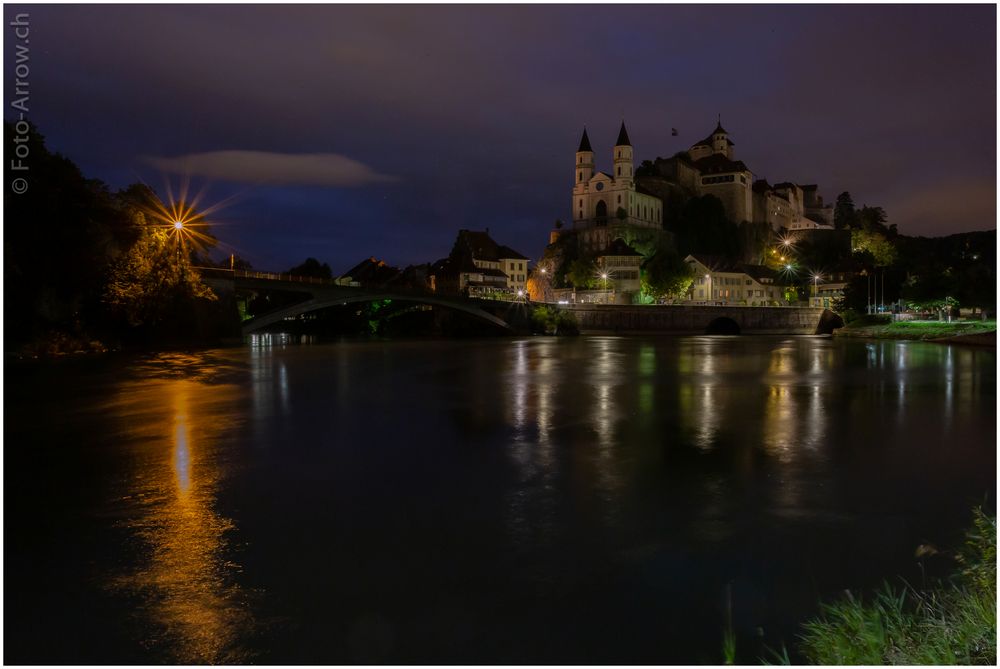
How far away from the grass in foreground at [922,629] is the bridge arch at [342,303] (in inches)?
2144

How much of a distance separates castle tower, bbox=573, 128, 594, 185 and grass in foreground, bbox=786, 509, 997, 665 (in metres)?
127

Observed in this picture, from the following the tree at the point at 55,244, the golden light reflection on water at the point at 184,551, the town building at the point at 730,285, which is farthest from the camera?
the town building at the point at 730,285

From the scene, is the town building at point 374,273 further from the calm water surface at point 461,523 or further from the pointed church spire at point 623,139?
the calm water surface at point 461,523

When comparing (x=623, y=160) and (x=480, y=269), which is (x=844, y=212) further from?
(x=480, y=269)

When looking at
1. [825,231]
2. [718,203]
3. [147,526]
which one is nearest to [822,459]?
[147,526]

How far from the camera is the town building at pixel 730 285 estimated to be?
357 ft

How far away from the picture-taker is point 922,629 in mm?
5504

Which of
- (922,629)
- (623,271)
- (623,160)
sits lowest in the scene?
(922,629)

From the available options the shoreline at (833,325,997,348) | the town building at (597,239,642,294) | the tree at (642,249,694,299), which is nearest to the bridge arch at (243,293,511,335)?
the town building at (597,239,642,294)

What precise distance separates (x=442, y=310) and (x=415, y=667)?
8717 cm

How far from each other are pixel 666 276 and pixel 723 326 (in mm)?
12744

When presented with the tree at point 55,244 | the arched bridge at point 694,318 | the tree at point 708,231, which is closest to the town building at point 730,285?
the tree at point 708,231

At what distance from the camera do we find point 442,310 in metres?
92.2

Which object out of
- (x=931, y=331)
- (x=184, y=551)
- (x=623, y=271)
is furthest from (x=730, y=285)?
(x=184, y=551)
